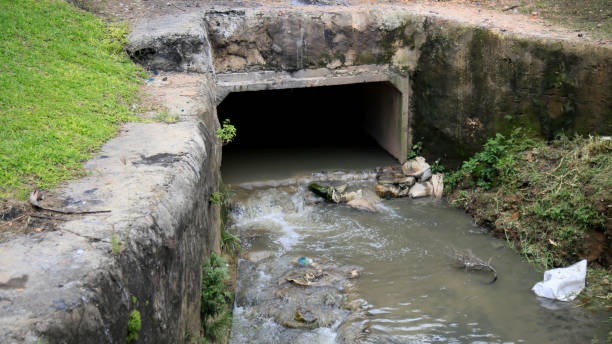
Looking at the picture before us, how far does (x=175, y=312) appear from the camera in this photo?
4.63 meters

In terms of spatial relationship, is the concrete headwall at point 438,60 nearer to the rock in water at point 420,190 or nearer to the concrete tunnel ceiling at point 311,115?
the rock in water at point 420,190

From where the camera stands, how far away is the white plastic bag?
24.7 ft

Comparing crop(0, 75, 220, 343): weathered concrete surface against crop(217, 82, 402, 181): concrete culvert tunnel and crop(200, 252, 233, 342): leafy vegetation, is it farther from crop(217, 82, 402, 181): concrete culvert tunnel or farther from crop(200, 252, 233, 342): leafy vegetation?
crop(217, 82, 402, 181): concrete culvert tunnel

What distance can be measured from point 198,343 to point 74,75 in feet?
13.9

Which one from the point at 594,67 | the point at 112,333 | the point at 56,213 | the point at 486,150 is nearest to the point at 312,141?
the point at 486,150

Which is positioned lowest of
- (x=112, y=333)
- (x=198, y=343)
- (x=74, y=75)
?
(x=198, y=343)

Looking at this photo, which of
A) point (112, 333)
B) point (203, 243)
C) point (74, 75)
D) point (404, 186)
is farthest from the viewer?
point (404, 186)

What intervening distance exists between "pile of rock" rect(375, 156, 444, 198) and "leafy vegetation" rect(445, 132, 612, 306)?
51 cm

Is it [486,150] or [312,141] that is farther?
[312,141]

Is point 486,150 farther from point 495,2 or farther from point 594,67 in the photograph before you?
point 495,2

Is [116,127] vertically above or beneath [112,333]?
above

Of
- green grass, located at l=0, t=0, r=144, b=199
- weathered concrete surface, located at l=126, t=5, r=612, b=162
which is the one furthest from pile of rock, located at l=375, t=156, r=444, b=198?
green grass, located at l=0, t=0, r=144, b=199

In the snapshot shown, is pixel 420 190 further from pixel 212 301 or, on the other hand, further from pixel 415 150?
pixel 212 301

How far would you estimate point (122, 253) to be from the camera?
3.91 m
